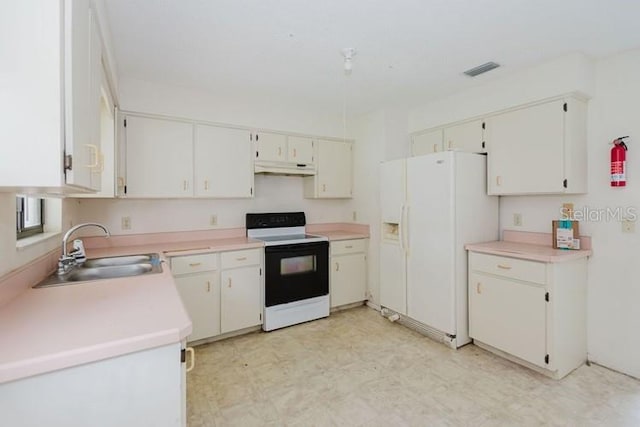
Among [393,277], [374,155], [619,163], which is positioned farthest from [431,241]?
[619,163]

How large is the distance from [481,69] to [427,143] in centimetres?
101

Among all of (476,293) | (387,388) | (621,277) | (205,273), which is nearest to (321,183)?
(205,273)

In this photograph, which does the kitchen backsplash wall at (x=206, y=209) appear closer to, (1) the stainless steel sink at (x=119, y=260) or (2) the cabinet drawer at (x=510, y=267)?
(1) the stainless steel sink at (x=119, y=260)

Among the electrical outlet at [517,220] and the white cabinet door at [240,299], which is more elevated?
the electrical outlet at [517,220]

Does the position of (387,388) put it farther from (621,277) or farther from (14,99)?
(14,99)

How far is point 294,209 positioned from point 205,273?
147cm

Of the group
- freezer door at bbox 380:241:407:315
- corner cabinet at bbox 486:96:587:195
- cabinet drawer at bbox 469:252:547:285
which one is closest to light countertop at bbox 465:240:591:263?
cabinet drawer at bbox 469:252:547:285

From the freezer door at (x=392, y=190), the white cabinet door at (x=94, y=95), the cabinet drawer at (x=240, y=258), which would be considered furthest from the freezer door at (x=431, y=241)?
the white cabinet door at (x=94, y=95)

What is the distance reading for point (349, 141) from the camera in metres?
4.12

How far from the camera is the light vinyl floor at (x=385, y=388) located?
6.35ft

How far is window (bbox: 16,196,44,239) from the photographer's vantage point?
5.80ft

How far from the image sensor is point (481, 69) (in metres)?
2.69

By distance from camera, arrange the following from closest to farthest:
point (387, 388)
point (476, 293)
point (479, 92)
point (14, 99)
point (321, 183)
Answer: point (14, 99)
point (387, 388)
point (476, 293)
point (479, 92)
point (321, 183)

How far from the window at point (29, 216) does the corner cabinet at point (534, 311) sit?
10.7 ft
